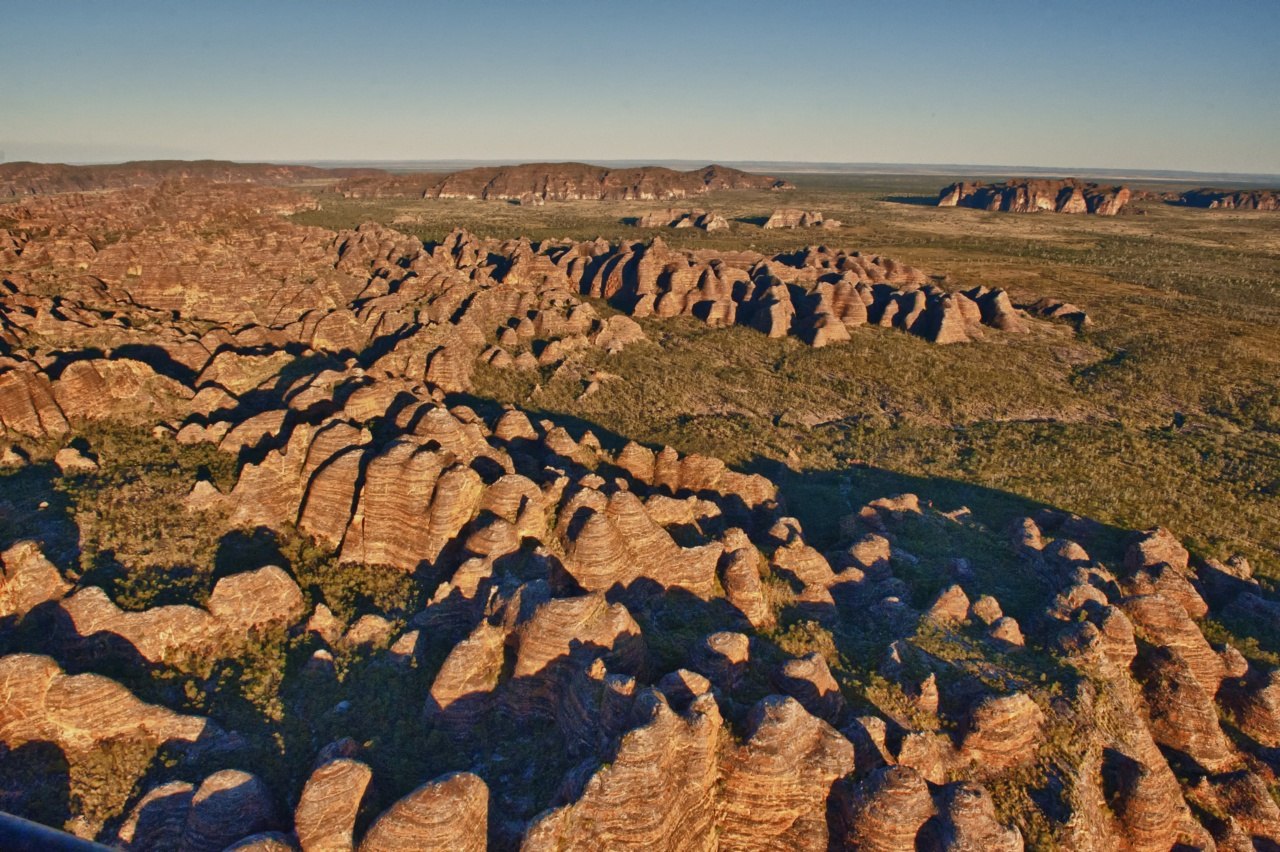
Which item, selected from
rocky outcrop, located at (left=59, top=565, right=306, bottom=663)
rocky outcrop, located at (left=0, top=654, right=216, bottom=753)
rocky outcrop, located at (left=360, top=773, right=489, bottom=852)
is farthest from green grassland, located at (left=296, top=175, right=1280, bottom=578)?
rocky outcrop, located at (left=0, top=654, right=216, bottom=753)

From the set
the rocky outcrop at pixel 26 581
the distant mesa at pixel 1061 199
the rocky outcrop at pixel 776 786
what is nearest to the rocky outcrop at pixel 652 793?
the rocky outcrop at pixel 776 786

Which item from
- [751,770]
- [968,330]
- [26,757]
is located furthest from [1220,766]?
[968,330]

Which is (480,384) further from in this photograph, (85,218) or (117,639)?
(85,218)

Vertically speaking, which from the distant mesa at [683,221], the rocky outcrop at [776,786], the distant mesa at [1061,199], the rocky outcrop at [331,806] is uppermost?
the distant mesa at [1061,199]

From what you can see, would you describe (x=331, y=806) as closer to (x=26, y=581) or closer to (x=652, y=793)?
(x=652, y=793)

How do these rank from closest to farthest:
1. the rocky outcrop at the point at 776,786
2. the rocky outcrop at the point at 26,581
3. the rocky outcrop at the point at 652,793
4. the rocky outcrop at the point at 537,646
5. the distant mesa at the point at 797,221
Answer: the rocky outcrop at the point at 652,793
the rocky outcrop at the point at 537,646
the rocky outcrop at the point at 776,786
the rocky outcrop at the point at 26,581
the distant mesa at the point at 797,221

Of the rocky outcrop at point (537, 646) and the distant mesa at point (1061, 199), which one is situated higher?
the distant mesa at point (1061, 199)

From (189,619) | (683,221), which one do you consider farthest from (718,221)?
(189,619)

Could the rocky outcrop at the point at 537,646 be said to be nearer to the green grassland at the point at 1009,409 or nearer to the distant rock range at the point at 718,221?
the green grassland at the point at 1009,409

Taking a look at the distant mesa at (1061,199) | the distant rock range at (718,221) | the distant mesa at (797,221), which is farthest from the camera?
the distant mesa at (1061,199)
